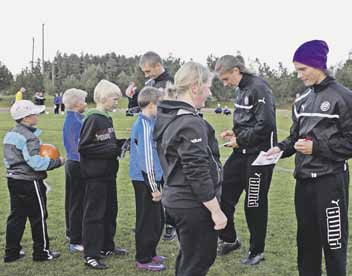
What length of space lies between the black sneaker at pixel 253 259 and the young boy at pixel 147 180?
0.95 metres

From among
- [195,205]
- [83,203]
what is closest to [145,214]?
[83,203]

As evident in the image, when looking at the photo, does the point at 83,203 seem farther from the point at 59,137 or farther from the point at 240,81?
the point at 59,137

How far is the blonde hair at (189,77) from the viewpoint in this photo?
3.74 metres

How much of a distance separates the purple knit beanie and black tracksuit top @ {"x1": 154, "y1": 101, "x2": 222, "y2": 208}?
1127mm

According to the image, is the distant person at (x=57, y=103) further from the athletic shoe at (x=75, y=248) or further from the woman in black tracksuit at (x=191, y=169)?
the woman in black tracksuit at (x=191, y=169)

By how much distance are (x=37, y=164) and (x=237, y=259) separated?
8.33 ft

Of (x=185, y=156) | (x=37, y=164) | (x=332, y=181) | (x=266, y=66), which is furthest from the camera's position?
(x=266, y=66)

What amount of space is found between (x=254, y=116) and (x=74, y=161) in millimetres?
2235

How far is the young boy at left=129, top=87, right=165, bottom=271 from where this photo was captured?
5430 millimetres

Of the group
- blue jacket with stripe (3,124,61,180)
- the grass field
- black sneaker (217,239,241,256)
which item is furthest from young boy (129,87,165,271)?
blue jacket with stripe (3,124,61,180)

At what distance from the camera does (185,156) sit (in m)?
3.59

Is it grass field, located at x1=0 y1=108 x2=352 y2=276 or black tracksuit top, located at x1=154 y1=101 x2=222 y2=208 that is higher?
black tracksuit top, located at x1=154 y1=101 x2=222 y2=208

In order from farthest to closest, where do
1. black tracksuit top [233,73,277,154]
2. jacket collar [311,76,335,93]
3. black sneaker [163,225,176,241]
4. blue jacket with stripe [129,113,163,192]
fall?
black sneaker [163,225,176,241] → black tracksuit top [233,73,277,154] → blue jacket with stripe [129,113,163,192] → jacket collar [311,76,335,93]

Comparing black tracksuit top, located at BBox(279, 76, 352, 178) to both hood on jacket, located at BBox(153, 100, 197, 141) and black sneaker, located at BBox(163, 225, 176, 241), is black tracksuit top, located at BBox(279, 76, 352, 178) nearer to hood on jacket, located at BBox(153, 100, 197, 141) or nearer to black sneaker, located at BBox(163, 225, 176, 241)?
hood on jacket, located at BBox(153, 100, 197, 141)
